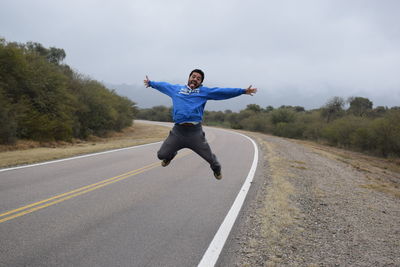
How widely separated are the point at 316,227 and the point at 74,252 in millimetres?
4013

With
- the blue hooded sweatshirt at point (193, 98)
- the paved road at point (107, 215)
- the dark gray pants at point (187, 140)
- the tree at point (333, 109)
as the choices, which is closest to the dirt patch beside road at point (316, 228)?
the paved road at point (107, 215)

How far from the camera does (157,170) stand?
32.2 feet

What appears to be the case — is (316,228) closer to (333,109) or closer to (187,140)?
(187,140)

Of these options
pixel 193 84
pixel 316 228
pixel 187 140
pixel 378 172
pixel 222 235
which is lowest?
pixel 378 172

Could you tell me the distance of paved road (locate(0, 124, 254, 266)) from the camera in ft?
12.4

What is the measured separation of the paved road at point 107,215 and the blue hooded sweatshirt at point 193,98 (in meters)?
1.79

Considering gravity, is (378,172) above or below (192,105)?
below

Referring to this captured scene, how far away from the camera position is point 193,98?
5402 millimetres

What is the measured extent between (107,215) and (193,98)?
98.9 inches

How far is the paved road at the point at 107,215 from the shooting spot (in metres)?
3.77

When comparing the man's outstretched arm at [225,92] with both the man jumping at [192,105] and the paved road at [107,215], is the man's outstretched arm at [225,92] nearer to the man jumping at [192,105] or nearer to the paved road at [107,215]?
the man jumping at [192,105]

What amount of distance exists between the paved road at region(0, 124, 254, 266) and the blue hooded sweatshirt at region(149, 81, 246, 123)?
1794mm

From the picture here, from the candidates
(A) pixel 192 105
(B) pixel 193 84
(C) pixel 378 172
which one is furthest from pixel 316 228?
(C) pixel 378 172

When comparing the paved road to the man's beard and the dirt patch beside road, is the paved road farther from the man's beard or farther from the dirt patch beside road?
the man's beard
